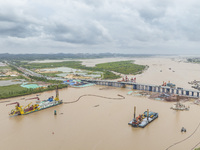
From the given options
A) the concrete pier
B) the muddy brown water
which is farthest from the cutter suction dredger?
the concrete pier

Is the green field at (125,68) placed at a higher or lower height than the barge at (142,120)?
higher

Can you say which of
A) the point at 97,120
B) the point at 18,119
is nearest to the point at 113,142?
the point at 97,120

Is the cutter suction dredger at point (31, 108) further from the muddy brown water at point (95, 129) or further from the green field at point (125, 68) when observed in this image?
the green field at point (125, 68)

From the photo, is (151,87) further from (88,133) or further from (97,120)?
(88,133)

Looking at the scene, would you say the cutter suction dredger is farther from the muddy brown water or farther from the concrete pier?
the concrete pier

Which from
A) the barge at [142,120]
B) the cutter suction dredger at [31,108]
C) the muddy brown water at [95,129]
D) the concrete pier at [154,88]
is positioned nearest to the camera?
the muddy brown water at [95,129]

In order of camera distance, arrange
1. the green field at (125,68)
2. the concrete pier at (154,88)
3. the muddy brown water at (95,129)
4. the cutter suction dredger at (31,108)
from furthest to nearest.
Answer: the green field at (125,68)
the concrete pier at (154,88)
the cutter suction dredger at (31,108)
the muddy brown water at (95,129)

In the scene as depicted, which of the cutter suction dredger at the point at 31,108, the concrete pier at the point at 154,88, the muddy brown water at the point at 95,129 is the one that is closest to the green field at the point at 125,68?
the concrete pier at the point at 154,88

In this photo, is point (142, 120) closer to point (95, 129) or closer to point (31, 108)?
point (95, 129)
